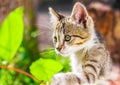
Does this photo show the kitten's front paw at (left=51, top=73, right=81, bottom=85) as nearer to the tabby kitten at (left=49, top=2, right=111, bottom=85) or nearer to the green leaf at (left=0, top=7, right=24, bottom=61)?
the tabby kitten at (left=49, top=2, right=111, bottom=85)

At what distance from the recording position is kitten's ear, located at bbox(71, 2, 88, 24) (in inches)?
24.6

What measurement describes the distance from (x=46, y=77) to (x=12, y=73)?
24.7 inches

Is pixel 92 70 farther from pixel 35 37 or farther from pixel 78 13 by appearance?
pixel 35 37

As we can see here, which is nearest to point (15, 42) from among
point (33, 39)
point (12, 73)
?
point (12, 73)

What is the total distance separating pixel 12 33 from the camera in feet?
2.37

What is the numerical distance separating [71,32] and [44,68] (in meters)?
0.09

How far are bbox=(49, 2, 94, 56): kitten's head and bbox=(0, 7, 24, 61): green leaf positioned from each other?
0.28ft

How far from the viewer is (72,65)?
0.67m

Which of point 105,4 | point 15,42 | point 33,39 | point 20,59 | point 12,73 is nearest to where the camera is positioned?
point 15,42

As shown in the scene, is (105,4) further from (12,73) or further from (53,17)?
(53,17)

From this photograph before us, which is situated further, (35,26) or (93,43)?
(35,26)

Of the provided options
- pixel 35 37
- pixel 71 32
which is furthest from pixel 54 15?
pixel 35 37

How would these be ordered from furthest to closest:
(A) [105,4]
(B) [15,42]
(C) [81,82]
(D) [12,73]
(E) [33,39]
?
(A) [105,4], (E) [33,39], (D) [12,73], (B) [15,42], (C) [81,82]

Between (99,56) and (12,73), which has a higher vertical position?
(12,73)
